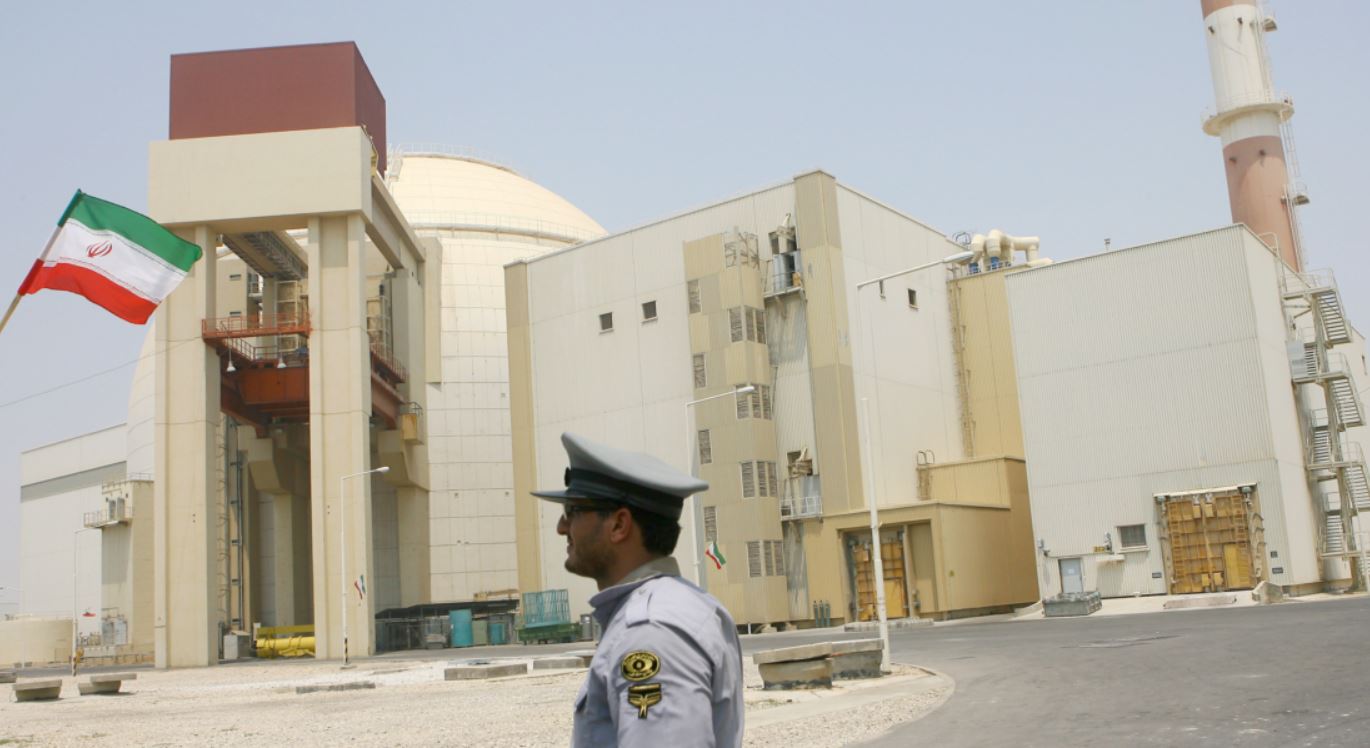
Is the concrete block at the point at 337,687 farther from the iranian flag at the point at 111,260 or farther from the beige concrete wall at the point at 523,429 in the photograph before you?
the beige concrete wall at the point at 523,429

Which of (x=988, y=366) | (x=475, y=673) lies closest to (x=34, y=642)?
(x=988, y=366)

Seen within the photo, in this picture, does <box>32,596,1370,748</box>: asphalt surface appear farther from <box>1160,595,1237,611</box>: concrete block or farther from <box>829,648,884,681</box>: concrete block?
<box>1160,595,1237,611</box>: concrete block

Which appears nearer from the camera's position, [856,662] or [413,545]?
[856,662]

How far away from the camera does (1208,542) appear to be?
2058 inches

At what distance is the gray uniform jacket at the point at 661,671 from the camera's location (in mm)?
3209

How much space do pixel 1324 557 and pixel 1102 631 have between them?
2614cm

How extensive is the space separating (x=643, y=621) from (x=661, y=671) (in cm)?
16

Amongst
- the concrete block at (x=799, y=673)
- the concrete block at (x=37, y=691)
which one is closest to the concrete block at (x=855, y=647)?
the concrete block at (x=799, y=673)

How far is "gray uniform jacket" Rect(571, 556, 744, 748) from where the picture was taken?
3.21 meters

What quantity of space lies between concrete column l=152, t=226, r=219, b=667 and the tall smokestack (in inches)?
2186

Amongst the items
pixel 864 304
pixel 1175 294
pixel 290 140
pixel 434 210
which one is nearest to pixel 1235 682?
pixel 1175 294

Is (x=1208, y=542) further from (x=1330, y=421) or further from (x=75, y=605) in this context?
(x=75, y=605)

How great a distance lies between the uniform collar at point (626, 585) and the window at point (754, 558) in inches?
2147

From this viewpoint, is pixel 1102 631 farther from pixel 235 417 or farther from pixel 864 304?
pixel 235 417
